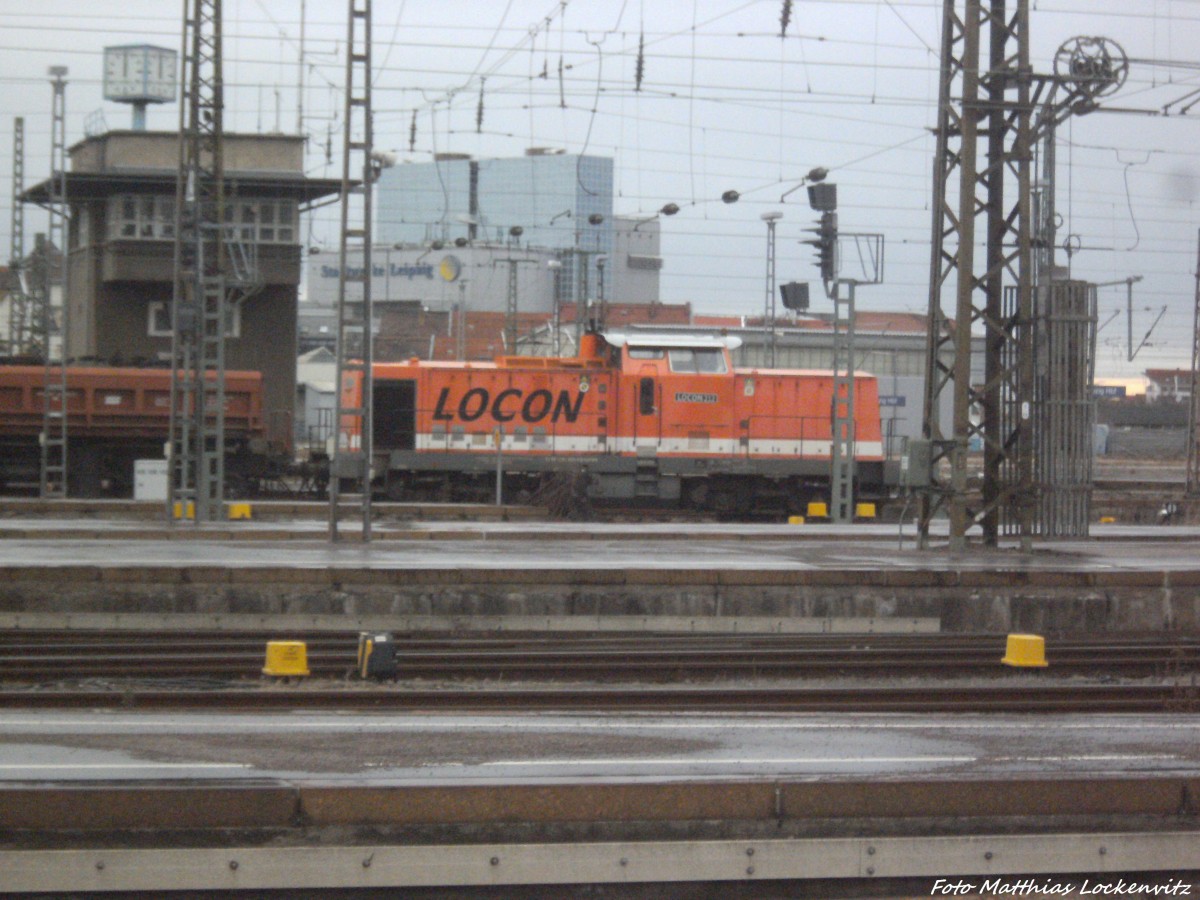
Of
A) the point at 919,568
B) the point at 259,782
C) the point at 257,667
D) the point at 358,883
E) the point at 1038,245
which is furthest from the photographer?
the point at 1038,245

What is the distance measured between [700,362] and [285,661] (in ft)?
69.6

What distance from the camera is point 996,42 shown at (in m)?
18.5

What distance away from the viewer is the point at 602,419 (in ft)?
105

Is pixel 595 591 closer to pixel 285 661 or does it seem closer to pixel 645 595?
pixel 645 595

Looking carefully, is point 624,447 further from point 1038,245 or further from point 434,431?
point 1038,245

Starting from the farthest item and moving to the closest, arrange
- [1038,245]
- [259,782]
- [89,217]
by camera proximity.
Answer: [89,217]
[1038,245]
[259,782]

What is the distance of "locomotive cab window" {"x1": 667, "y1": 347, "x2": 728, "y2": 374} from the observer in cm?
3200

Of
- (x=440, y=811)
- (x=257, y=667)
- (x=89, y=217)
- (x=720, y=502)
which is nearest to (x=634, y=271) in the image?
(x=89, y=217)

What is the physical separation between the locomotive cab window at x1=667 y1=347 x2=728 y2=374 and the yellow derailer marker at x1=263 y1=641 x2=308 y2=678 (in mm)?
20779

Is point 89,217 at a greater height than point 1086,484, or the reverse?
point 89,217

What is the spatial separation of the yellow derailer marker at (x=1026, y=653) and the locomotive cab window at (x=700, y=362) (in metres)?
19.4

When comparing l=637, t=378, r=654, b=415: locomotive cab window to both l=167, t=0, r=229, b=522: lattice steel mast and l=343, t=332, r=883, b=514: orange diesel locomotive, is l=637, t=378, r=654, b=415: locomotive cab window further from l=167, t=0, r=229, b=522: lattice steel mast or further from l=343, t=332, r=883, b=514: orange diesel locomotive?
l=167, t=0, r=229, b=522: lattice steel mast

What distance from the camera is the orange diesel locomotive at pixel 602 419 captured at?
31844mm

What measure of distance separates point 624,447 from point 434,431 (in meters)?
4.47
